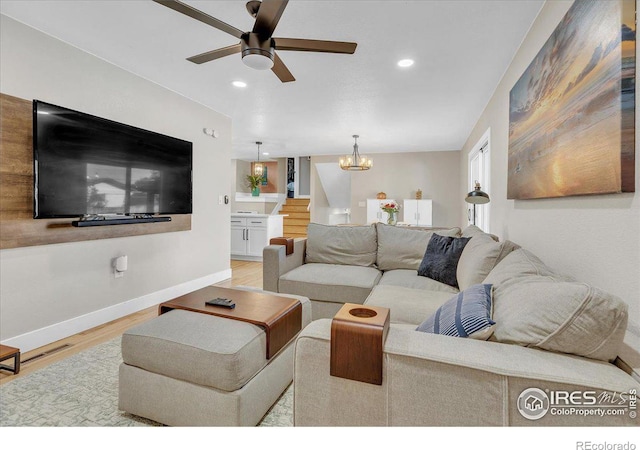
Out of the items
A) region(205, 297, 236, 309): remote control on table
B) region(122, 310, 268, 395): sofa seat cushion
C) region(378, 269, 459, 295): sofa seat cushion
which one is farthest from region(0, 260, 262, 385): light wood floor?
region(378, 269, 459, 295): sofa seat cushion

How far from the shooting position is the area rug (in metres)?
1.52

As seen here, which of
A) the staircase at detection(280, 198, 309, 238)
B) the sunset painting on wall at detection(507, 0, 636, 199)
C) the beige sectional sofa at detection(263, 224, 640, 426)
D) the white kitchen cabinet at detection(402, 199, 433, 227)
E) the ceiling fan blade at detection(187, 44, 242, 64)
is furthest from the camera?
the staircase at detection(280, 198, 309, 238)

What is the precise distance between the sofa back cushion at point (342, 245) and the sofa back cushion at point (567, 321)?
2184 millimetres

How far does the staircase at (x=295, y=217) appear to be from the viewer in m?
8.18

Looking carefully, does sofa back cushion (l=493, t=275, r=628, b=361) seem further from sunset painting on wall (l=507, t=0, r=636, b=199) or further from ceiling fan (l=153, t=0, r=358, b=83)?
ceiling fan (l=153, t=0, r=358, b=83)

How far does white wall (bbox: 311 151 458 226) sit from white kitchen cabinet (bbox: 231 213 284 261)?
244 cm

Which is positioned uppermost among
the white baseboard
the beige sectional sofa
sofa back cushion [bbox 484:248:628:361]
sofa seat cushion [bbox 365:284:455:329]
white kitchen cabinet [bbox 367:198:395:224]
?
white kitchen cabinet [bbox 367:198:395:224]

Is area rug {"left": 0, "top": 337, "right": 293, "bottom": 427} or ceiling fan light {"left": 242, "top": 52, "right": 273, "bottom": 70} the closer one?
area rug {"left": 0, "top": 337, "right": 293, "bottom": 427}

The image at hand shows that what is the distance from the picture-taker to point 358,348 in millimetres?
821

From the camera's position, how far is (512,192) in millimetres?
2400

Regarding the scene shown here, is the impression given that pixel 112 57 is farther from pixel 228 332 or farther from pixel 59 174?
pixel 228 332

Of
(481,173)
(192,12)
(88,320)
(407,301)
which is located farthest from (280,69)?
(481,173)

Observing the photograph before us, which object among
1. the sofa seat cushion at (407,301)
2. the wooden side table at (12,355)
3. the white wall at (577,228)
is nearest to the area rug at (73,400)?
the wooden side table at (12,355)

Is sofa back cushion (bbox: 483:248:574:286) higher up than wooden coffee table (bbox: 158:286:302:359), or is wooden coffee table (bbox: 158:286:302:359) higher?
sofa back cushion (bbox: 483:248:574:286)
